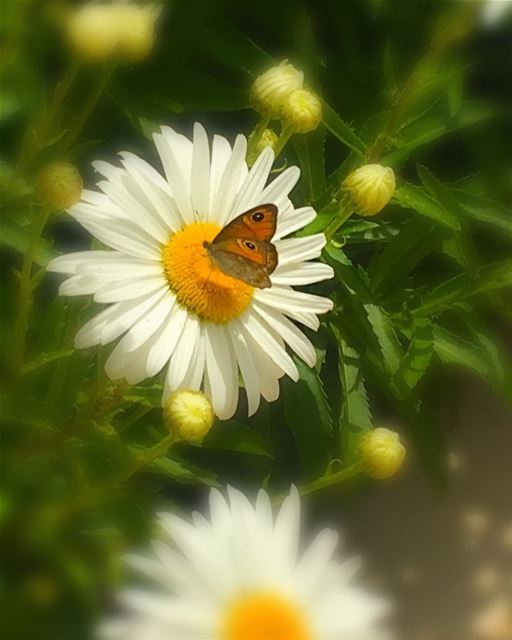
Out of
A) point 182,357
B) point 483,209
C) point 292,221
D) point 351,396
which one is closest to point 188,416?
point 182,357

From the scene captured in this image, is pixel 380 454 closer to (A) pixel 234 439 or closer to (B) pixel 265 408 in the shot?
(A) pixel 234 439

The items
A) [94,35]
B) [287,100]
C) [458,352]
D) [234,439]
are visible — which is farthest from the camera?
[458,352]

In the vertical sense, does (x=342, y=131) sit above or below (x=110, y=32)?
above

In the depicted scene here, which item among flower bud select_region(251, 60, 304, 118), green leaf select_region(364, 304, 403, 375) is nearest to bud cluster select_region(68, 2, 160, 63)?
flower bud select_region(251, 60, 304, 118)

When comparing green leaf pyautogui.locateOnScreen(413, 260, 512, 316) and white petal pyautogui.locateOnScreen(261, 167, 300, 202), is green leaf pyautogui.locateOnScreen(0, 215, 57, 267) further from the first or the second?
green leaf pyautogui.locateOnScreen(413, 260, 512, 316)

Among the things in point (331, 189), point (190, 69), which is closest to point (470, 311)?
point (331, 189)

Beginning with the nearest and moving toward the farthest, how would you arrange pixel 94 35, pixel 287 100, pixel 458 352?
pixel 94 35 < pixel 287 100 < pixel 458 352

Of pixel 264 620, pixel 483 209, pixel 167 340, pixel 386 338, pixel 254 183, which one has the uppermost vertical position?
pixel 483 209
